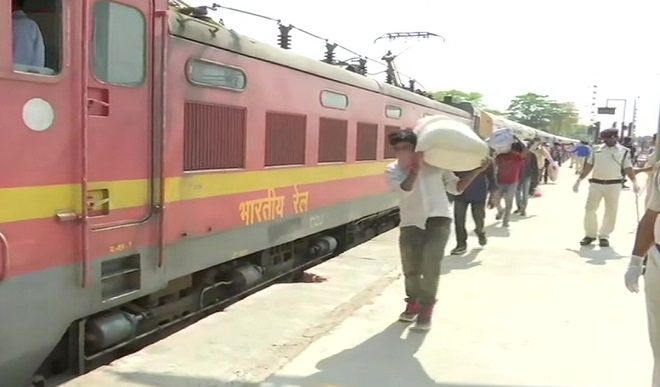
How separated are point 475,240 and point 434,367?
6266mm

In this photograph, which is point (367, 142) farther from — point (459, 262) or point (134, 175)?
point (134, 175)

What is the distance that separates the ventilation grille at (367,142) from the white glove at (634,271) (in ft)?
18.3

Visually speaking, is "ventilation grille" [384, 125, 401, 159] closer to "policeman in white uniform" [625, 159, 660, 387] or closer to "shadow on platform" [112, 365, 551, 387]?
"shadow on platform" [112, 365, 551, 387]

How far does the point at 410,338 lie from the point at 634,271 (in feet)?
6.37

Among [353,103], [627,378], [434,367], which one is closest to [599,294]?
[627,378]

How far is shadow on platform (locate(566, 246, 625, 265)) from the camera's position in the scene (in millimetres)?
9070

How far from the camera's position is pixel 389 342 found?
17.1ft

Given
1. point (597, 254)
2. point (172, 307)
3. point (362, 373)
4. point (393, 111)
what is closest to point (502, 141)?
point (393, 111)

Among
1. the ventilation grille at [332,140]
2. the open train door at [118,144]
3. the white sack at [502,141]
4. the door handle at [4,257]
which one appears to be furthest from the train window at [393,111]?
the door handle at [4,257]

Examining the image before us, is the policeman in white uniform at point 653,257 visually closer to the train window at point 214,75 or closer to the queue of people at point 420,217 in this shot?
the queue of people at point 420,217

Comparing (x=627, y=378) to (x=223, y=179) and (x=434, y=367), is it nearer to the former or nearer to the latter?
(x=434, y=367)

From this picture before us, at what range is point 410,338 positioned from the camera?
5.32 metres

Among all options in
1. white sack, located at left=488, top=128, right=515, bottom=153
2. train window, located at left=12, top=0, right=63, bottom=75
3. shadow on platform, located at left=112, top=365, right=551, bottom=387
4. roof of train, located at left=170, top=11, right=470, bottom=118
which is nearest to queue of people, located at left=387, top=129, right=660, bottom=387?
shadow on platform, located at left=112, top=365, right=551, bottom=387

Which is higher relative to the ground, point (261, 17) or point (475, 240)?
point (261, 17)
